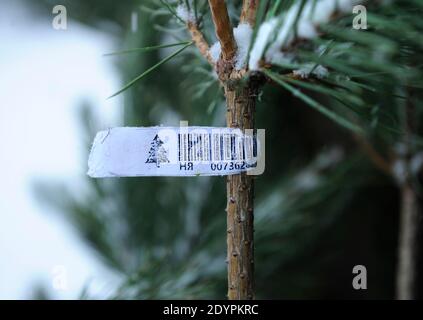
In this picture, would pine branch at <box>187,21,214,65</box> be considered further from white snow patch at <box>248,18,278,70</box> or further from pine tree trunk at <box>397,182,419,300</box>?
pine tree trunk at <box>397,182,419,300</box>

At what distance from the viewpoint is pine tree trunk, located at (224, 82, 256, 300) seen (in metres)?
0.21

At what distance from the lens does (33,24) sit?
1.70 ft

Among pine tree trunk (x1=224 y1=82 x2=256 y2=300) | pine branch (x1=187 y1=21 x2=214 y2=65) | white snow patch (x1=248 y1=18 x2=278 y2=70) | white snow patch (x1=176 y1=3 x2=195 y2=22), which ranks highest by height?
white snow patch (x1=176 y1=3 x2=195 y2=22)

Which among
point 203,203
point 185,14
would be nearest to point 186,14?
point 185,14

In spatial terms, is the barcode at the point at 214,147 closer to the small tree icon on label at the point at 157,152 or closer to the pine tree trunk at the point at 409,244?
the small tree icon on label at the point at 157,152

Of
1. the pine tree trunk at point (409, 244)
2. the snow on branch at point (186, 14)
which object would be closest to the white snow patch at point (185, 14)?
the snow on branch at point (186, 14)

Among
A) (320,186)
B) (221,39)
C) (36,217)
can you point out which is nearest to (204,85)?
(221,39)

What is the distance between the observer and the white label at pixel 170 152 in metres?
0.21

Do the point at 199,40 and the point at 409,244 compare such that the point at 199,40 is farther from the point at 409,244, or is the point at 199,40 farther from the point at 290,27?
the point at 409,244

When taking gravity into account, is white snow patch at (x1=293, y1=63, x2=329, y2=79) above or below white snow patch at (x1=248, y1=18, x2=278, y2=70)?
below

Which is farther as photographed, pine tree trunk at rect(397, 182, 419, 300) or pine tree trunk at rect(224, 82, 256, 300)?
pine tree trunk at rect(397, 182, 419, 300)

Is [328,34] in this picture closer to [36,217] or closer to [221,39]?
[221,39]

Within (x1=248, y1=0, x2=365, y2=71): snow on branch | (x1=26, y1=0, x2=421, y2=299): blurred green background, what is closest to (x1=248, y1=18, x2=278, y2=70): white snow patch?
(x1=248, y1=0, x2=365, y2=71): snow on branch

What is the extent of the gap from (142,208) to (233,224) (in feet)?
0.66
